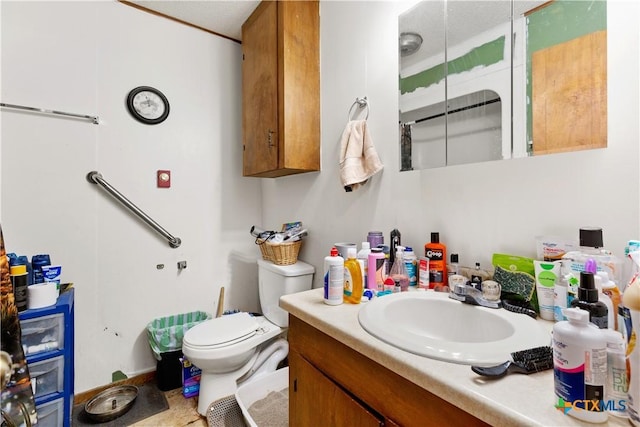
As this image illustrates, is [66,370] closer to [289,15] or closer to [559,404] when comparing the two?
[559,404]

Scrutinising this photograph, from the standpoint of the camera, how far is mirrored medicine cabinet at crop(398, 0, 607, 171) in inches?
28.7

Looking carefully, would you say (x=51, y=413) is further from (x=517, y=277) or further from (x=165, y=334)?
(x=517, y=277)

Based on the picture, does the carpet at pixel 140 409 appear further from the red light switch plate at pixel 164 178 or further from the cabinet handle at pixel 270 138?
the cabinet handle at pixel 270 138

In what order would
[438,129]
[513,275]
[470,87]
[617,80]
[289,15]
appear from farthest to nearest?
[289,15]
[438,129]
[470,87]
[513,275]
[617,80]

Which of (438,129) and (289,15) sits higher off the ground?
(289,15)

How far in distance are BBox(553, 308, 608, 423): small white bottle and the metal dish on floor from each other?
1.86m

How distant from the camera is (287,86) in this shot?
4.91 ft

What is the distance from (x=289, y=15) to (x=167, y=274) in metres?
1.66

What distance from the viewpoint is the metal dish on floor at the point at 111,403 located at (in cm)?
142

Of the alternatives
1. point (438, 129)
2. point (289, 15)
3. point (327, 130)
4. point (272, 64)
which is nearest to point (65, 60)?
point (272, 64)

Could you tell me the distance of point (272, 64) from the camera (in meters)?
1.57

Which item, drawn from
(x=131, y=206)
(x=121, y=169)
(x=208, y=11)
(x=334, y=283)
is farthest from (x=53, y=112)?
(x=334, y=283)

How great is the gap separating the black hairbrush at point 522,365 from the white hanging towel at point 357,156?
0.87m

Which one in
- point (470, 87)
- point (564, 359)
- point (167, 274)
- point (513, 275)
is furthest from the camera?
point (167, 274)
